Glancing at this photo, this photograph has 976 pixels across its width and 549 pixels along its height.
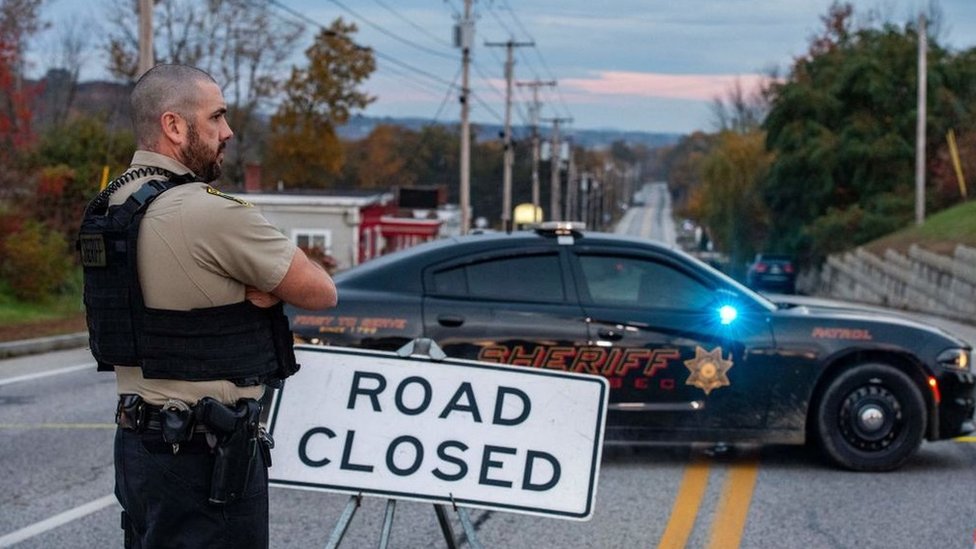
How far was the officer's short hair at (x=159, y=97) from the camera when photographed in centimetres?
373

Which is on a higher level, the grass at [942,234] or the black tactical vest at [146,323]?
the black tactical vest at [146,323]

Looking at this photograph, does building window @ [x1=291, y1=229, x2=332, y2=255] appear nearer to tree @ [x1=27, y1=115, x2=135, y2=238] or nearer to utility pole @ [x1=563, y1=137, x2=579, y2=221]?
tree @ [x1=27, y1=115, x2=135, y2=238]

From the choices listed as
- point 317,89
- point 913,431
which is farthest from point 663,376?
point 317,89

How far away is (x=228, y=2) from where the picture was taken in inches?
2325

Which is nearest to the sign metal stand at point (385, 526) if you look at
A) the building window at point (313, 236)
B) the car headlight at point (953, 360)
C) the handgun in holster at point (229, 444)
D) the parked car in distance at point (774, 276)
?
the handgun in holster at point (229, 444)

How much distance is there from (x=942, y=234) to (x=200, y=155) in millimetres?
38353

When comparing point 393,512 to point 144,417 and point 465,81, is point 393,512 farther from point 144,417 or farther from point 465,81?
point 465,81

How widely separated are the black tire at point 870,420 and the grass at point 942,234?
27.4 meters

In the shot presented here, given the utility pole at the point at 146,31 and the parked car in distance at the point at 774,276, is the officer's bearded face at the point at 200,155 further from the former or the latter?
the parked car in distance at the point at 774,276

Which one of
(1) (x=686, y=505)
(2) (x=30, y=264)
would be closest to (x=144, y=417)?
(1) (x=686, y=505)

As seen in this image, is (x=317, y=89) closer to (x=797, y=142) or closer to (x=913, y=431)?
(x=797, y=142)

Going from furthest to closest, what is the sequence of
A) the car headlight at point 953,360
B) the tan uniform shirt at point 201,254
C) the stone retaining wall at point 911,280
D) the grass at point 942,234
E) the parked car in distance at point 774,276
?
the parked car in distance at point 774,276 < the grass at point 942,234 < the stone retaining wall at point 911,280 < the car headlight at point 953,360 < the tan uniform shirt at point 201,254

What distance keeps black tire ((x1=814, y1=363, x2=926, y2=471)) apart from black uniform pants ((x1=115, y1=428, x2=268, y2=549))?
583 centimetres

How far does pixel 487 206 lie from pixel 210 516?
356 feet
